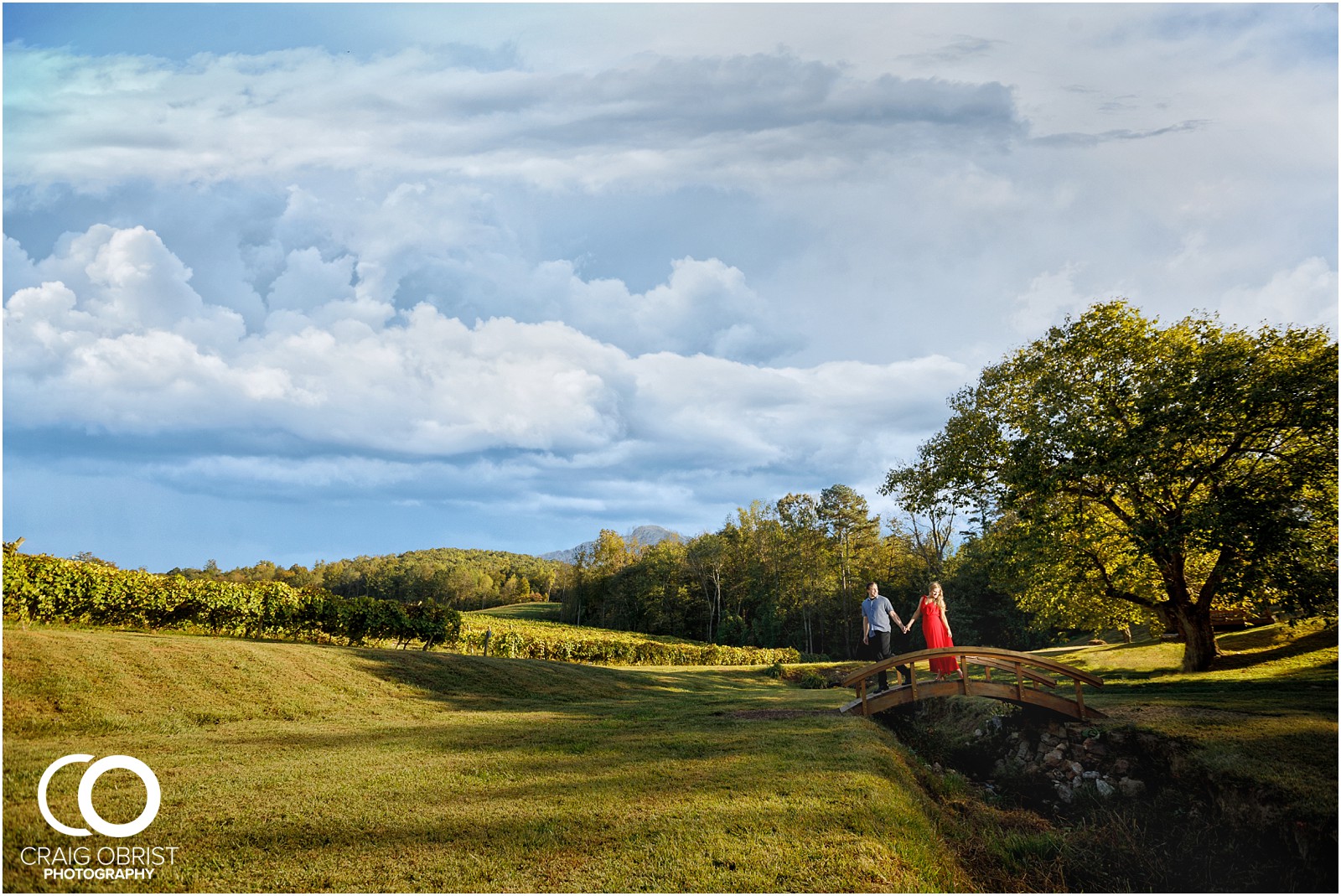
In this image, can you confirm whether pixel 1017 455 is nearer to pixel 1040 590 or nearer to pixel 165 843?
pixel 1040 590

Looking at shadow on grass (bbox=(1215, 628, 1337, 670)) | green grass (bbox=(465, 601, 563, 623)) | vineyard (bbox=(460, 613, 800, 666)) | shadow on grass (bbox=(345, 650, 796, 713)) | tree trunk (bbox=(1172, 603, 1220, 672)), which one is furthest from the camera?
green grass (bbox=(465, 601, 563, 623))

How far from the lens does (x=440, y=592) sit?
10519 cm

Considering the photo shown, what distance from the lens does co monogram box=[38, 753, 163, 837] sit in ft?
20.8

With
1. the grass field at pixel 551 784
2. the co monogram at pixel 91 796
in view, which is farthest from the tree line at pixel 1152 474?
the co monogram at pixel 91 796

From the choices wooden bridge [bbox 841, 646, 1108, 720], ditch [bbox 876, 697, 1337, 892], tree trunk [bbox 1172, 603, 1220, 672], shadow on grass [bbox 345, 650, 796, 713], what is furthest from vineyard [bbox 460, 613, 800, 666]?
tree trunk [bbox 1172, 603, 1220, 672]

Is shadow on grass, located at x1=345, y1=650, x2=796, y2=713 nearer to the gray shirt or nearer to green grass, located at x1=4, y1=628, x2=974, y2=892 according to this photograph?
green grass, located at x1=4, y1=628, x2=974, y2=892

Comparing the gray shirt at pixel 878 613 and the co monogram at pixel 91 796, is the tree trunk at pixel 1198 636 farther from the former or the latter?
the co monogram at pixel 91 796

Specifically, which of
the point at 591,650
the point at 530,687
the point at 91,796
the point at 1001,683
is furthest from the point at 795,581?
the point at 91,796

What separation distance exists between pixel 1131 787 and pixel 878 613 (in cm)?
646

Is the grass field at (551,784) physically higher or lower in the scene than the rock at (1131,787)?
higher

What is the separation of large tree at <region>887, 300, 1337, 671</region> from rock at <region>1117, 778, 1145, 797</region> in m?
5.19

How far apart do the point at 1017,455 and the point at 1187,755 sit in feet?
30.0

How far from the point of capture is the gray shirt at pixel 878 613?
15.9 meters

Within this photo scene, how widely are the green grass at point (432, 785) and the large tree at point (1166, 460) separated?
786 centimetres
